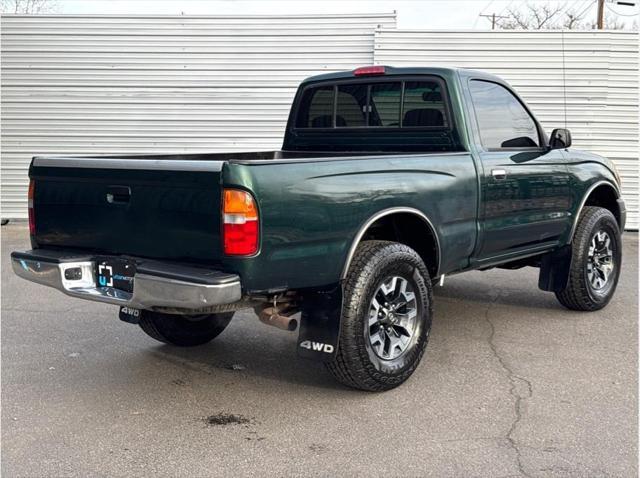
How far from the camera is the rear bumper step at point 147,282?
3.70m

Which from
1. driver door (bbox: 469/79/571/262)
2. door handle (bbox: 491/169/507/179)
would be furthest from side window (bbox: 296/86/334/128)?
door handle (bbox: 491/169/507/179)

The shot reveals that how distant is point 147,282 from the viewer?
3.87m

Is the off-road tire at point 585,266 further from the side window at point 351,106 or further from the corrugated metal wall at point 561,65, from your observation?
the corrugated metal wall at point 561,65

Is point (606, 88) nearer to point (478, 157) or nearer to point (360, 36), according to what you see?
point (360, 36)

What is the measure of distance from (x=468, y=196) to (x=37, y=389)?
3.02 metres

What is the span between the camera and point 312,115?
619 centimetres

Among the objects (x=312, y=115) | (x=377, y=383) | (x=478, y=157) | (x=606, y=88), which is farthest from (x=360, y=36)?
(x=377, y=383)

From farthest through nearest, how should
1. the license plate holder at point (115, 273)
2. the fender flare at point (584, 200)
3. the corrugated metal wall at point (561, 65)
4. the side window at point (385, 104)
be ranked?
1. the corrugated metal wall at point (561, 65)
2. the fender flare at point (584, 200)
3. the side window at point (385, 104)
4. the license plate holder at point (115, 273)

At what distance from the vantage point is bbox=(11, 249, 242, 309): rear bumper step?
370 cm

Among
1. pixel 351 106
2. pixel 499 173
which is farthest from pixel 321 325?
pixel 351 106

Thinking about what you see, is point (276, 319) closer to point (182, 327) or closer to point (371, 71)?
point (182, 327)

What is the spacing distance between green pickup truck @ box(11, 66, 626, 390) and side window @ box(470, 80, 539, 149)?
2 centimetres

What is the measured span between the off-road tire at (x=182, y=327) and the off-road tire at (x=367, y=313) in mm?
1432

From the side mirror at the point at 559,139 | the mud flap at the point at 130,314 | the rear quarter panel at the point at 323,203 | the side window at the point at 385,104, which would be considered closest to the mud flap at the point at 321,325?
the rear quarter panel at the point at 323,203
